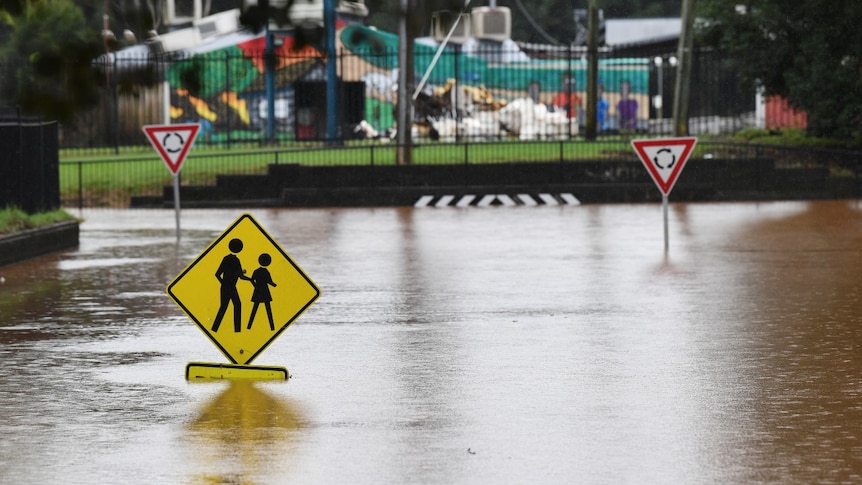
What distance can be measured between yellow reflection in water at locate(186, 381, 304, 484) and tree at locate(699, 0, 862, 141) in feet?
96.3

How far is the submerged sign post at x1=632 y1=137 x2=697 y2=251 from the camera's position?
2177cm

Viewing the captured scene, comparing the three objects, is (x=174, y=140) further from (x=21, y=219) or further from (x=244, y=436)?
(x=244, y=436)

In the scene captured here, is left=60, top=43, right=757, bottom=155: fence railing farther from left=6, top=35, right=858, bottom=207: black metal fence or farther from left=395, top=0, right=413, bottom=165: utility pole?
left=395, top=0, right=413, bottom=165: utility pole

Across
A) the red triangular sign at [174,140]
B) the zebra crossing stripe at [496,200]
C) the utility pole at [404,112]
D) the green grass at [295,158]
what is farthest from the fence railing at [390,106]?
the red triangular sign at [174,140]

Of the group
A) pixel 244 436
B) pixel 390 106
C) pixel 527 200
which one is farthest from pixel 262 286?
pixel 390 106

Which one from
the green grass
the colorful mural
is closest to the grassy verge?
the green grass

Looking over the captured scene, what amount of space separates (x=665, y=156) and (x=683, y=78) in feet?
61.9

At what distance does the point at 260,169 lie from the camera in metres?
38.6

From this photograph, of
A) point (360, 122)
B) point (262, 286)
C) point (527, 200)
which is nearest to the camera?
point (262, 286)

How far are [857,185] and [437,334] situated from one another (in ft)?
79.0

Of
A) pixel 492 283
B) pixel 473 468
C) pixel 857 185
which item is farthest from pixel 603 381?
pixel 857 185

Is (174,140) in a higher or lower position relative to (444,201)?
higher

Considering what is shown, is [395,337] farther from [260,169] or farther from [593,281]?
[260,169]

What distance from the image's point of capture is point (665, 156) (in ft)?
72.0
